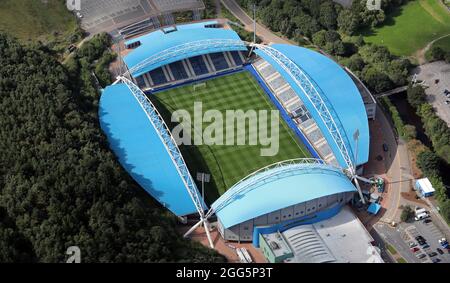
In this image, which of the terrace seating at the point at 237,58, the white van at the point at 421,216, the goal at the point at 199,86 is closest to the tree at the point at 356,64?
the terrace seating at the point at 237,58

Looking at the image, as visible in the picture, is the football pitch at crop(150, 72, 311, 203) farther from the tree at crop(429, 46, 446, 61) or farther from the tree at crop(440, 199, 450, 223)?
the tree at crop(429, 46, 446, 61)

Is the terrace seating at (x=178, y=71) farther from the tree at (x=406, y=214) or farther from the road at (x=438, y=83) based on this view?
the tree at (x=406, y=214)

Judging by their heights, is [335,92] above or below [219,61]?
below

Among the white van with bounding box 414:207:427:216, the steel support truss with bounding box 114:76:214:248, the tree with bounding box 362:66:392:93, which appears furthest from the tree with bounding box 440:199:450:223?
the steel support truss with bounding box 114:76:214:248

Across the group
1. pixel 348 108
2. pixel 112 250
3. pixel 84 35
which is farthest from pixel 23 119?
pixel 348 108

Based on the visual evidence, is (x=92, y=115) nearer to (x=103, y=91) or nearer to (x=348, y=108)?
(x=103, y=91)

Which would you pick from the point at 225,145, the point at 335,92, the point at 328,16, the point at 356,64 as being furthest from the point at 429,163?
the point at 328,16

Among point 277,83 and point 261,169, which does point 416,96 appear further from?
point 261,169

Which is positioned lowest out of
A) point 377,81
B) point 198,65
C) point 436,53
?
point 377,81
